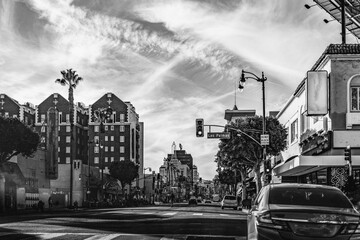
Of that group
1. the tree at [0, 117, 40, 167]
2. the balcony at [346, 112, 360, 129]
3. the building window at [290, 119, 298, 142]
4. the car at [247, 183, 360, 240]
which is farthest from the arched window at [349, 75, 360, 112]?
the tree at [0, 117, 40, 167]

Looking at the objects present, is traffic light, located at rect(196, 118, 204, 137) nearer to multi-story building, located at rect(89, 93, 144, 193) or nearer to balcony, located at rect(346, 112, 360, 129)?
balcony, located at rect(346, 112, 360, 129)

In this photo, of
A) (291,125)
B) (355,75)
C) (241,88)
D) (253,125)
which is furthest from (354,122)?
(253,125)

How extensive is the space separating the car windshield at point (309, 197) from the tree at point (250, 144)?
37131 mm

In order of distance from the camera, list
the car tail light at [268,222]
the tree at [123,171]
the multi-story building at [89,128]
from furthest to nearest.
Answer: the multi-story building at [89,128] < the tree at [123,171] < the car tail light at [268,222]

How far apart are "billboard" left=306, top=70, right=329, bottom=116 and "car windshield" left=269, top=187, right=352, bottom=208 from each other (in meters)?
21.5

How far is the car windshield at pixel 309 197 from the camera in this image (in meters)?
9.15

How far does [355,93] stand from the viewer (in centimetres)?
3073

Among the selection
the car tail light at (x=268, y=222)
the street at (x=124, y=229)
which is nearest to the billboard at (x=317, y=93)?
the street at (x=124, y=229)

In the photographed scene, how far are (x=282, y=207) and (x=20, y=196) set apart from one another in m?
54.5

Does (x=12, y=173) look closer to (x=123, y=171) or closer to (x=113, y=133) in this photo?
(x=123, y=171)

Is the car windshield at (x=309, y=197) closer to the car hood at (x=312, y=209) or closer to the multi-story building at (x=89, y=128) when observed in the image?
the car hood at (x=312, y=209)

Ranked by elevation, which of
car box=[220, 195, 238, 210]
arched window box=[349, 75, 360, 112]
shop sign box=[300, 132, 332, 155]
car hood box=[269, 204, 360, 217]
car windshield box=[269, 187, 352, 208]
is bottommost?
car box=[220, 195, 238, 210]

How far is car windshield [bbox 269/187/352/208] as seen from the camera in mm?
9148

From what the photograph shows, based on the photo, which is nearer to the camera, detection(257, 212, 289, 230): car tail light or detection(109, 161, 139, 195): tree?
detection(257, 212, 289, 230): car tail light
